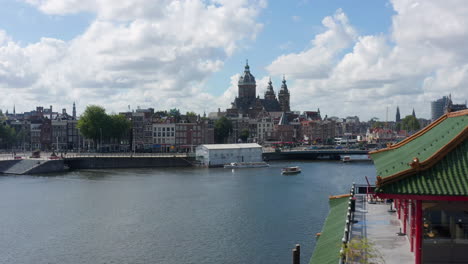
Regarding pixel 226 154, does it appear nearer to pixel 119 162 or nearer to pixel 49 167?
pixel 119 162

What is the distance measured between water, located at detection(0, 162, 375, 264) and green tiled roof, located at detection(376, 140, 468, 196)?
76.2ft

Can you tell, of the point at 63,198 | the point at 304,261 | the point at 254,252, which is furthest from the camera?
the point at 63,198

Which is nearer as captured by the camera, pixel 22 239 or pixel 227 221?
pixel 22 239

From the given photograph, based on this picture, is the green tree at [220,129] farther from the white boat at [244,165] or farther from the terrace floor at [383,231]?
the terrace floor at [383,231]

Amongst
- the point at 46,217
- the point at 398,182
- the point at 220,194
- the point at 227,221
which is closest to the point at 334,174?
the point at 220,194

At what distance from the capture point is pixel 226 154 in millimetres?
132000

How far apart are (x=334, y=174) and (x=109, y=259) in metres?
70.9

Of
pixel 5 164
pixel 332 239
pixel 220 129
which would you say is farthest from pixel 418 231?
pixel 220 129

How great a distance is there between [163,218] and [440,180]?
43.9 m

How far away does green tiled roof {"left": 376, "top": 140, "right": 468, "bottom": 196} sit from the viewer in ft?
55.8

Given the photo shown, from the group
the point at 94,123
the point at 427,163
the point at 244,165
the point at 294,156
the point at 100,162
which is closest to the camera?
the point at 427,163

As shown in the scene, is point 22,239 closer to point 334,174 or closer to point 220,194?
point 220,194

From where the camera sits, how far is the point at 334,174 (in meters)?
105

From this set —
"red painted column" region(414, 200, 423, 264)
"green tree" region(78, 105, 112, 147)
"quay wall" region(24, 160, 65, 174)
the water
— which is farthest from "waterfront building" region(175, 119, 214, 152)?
"red painted column" region(414, 200, 423, 264)
